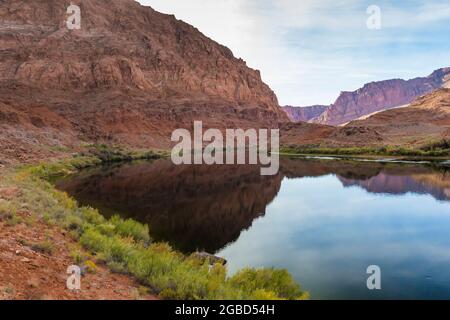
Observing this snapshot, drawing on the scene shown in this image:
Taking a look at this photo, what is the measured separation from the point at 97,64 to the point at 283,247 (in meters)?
93.1

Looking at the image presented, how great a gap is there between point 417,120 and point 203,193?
98.0m

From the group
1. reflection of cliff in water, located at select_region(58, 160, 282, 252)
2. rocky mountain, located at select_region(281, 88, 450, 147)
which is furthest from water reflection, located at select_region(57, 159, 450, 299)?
rocky mountain, located at select_region(281, 88, 450, 147)

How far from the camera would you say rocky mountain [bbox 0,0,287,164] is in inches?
3068

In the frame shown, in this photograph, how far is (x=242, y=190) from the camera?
30.1 m

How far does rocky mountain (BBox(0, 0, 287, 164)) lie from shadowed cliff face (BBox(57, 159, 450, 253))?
947 inches

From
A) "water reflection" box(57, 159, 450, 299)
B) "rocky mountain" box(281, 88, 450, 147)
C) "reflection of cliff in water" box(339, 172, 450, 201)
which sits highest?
"rocky mountain" box(281, 88, 450, 147)

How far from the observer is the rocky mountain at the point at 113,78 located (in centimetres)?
7794

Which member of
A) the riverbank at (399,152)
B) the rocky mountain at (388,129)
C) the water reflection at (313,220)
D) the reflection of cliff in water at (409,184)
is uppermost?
the rocky mountain at (388,129)

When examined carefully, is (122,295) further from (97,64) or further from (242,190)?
(97,64)

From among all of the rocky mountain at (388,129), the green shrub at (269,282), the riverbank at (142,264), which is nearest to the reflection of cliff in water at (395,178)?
the green shrub at (269,282)

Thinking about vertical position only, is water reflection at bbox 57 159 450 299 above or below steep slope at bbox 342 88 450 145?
below

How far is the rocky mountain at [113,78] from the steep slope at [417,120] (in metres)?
34.4

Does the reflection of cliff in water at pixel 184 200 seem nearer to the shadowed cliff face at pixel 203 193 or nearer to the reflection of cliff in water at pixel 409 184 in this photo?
the shadowed cliff face at pixel 203 193

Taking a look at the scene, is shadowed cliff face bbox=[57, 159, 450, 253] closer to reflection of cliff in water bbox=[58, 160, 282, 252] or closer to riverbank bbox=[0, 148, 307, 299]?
reflection of cliff in water bbox=[58, 160, 282, 252]
